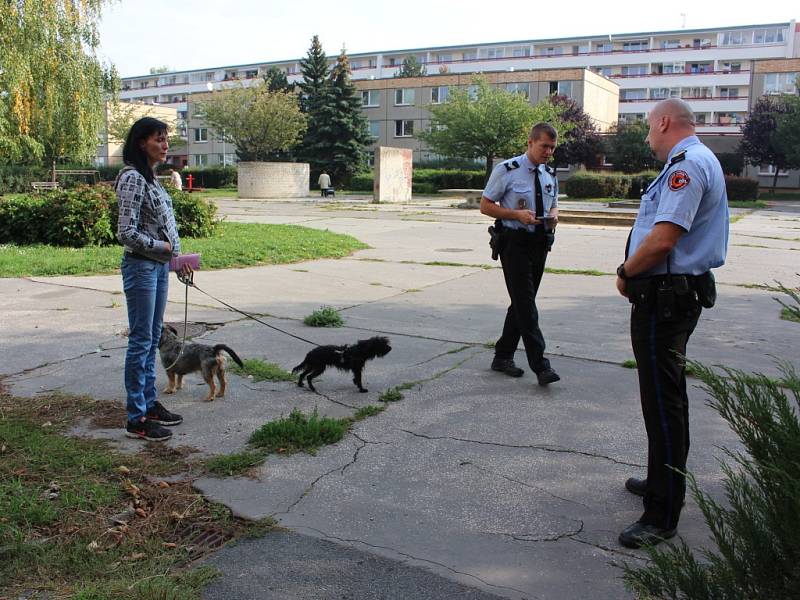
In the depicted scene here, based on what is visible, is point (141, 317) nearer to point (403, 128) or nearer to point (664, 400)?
point (664, 400)

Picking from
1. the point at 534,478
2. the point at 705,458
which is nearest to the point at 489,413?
the point at 534,478

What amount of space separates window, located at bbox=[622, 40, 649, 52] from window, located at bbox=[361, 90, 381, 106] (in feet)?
137

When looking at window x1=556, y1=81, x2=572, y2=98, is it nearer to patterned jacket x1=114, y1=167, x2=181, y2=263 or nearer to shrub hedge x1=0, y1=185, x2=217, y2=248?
shrub hedge x1=0, y1=185, x2=217, y2=248

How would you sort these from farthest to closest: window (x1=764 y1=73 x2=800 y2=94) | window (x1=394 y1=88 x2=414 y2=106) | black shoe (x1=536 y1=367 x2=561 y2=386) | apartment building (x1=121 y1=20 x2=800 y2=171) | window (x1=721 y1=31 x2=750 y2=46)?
window (x1=721 y1=31 x2=750 y2=46)
apartment building (x1=121 y1=20 x2=800 y2=171)
window (x1=394 y1=88 x2=414 y2=106)
window (x1=764 y1=73 x2=800 y2=94)
black shoe (x1=536 y1=367 x2=561 y2=386)

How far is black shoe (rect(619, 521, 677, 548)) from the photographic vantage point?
3.34 meters

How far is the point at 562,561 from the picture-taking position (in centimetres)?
324

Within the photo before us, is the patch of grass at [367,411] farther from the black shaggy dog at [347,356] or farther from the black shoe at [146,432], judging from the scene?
the black shoe at [146,432]

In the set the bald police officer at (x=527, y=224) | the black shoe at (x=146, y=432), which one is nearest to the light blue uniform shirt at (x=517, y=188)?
the bald police officer at (x=527, y=224)

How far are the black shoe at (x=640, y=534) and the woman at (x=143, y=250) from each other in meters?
2.86

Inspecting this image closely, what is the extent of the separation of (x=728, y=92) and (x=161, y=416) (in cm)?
9227

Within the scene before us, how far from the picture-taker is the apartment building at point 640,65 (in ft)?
229

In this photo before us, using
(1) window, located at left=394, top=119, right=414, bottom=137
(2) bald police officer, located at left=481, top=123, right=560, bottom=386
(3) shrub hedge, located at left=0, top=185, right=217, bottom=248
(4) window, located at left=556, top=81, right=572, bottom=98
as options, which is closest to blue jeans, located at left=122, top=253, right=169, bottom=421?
(2) bald police officer, located at left=481, top=123, right=560, bottom=386

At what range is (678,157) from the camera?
341 cm

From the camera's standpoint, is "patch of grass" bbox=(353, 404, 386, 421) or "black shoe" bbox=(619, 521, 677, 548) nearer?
"black shoe" bbox=(619, 521, 677, 548)
